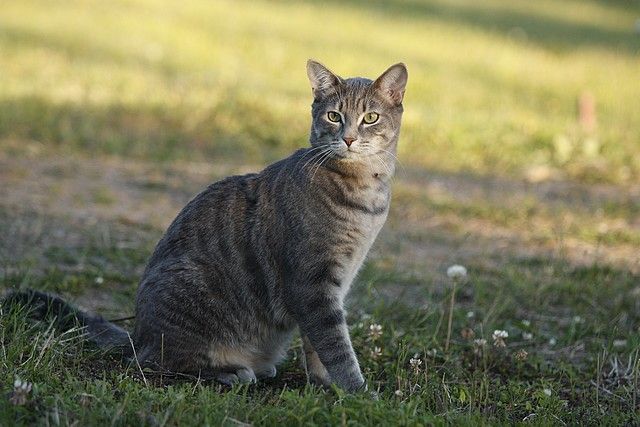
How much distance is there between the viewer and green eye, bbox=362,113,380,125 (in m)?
4.12

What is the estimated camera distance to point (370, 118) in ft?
13.6

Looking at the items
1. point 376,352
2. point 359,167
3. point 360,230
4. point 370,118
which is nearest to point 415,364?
point 376,352

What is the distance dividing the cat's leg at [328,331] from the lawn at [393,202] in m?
0.14

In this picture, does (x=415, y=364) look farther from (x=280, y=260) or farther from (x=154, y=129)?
(x=154, y=129)

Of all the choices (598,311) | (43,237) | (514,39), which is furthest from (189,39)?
(598,311)

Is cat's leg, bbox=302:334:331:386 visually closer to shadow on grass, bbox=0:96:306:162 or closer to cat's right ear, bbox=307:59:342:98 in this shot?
cat's right ear, bbox=307:59:342:98

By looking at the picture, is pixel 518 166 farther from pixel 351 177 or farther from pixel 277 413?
pixel 277 413

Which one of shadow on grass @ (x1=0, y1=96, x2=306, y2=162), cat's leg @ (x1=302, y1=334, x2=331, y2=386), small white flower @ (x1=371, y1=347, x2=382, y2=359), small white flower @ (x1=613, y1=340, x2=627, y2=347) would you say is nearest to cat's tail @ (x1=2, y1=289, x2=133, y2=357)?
cat's leg @ (x1=302, y1=334, x2=331, y2=386)

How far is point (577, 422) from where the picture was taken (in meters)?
3.62

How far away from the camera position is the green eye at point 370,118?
412 centimetres

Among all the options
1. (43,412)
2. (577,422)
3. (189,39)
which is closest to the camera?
(43,412)

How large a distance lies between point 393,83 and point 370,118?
0.67ft

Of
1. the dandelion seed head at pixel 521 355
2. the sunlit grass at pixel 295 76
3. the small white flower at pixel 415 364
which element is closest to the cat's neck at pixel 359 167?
the small white flower at pixel 415 364

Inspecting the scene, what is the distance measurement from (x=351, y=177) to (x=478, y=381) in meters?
1.05
